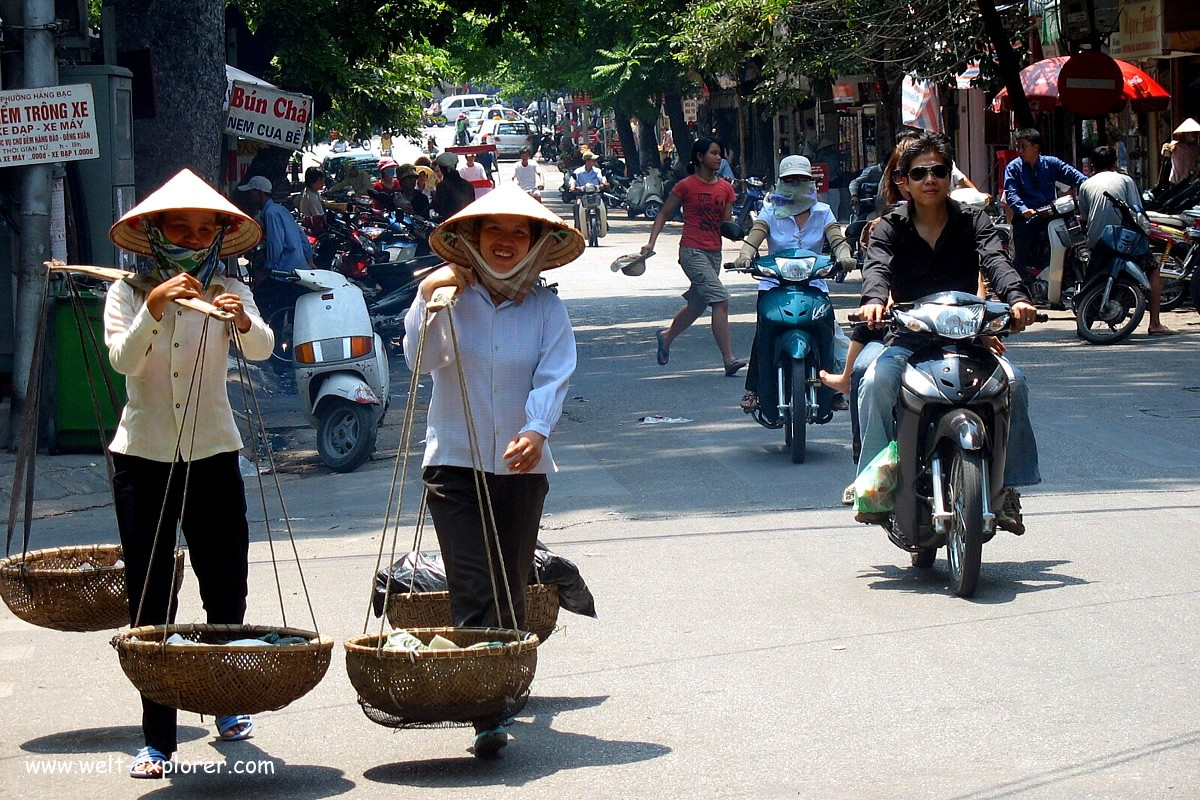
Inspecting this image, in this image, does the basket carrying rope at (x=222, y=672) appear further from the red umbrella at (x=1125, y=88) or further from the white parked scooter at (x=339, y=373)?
the red umbrella at (x=1125, y=88)

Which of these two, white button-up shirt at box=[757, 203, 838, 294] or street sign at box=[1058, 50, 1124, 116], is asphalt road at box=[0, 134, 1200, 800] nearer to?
white button-up shirt at box=[757, 203, 838, 294]

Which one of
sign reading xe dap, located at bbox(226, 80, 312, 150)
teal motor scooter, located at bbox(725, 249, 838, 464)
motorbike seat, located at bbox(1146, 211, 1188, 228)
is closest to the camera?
teal motor scooter, located at bbox(725, 249, 838, 464)

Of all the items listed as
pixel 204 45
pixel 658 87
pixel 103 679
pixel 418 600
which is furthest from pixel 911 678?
pixel 658 87

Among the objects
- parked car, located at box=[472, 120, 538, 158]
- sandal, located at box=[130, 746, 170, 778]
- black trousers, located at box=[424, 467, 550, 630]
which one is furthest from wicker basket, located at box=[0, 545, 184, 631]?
parked car, located at box=[472, 120, 538, 158]

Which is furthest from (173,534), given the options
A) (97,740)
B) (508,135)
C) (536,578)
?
(508,135)

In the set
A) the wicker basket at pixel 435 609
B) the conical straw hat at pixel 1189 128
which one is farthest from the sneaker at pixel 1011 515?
the conical straw hat at pixel 1189 128

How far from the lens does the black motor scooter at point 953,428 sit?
21.8 ft

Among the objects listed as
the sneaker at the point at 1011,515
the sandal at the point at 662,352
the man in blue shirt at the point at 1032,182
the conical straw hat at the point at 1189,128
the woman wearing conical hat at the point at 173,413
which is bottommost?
the sneaker at the point at 1011,515

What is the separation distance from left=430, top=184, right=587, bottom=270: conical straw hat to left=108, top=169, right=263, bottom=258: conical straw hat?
0.60m

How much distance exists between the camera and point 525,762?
489 cm

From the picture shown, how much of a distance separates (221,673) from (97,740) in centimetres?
112

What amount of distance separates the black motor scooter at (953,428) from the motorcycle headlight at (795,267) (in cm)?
345

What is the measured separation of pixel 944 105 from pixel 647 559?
25.4 m

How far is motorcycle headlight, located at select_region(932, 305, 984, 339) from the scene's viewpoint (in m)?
6.66
